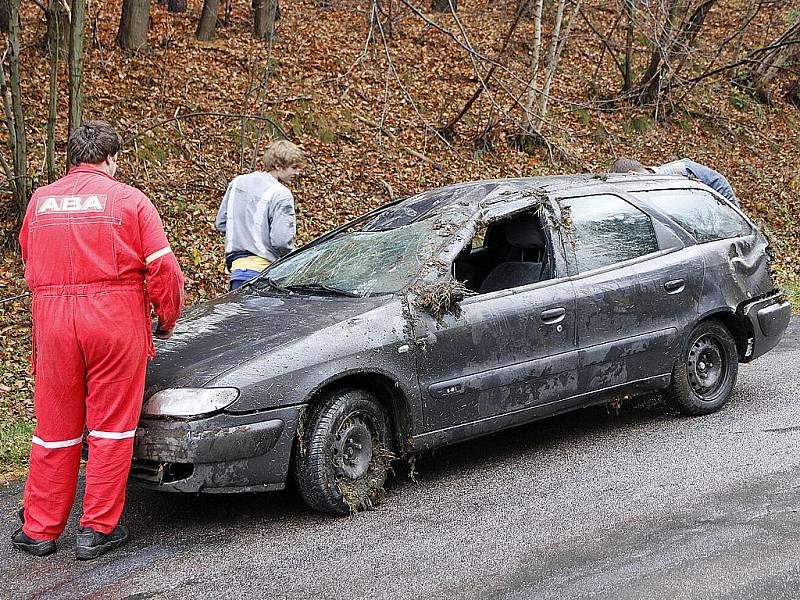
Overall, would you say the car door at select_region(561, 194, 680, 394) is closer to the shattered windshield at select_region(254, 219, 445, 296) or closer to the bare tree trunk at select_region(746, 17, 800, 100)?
the shattered windshield at select_region(254, 219, 445, 296)

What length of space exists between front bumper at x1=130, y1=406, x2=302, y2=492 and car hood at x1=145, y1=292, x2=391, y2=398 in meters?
0.24

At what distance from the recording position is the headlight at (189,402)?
4.61 meters

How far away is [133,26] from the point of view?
58.3ft

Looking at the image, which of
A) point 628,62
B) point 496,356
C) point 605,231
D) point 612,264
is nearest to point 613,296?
point 612,264

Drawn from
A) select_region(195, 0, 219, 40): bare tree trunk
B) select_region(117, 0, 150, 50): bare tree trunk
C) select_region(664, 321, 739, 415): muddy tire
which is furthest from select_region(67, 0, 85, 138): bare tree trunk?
select_region(195, 0, 219, 40): bare tree trunk

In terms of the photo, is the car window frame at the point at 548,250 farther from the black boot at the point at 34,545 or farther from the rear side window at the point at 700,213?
the black boot at the point at 34,545

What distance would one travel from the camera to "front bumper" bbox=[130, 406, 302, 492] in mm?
4582

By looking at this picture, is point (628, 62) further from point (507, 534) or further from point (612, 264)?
point (507, 534)

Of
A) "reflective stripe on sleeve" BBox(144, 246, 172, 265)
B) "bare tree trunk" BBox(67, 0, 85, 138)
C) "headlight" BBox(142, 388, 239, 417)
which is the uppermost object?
"bare tree trunk" BBox(67, 0, 85, 138)

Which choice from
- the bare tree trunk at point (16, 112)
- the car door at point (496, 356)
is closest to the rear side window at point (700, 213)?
the car door at point (496, 356)

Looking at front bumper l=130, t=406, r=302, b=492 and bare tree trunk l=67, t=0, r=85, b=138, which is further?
bare tree trunk l=67, t=0, r=85, b=138

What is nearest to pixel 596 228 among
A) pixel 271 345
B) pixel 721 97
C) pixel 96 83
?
pixel 271 345

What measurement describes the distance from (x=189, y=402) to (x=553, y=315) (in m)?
2.38

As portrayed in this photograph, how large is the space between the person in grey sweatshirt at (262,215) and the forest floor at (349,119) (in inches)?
106
